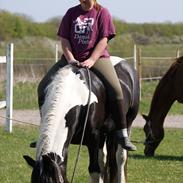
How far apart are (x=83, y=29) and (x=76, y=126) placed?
1121 mm

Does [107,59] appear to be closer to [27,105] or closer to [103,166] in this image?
[103,166]

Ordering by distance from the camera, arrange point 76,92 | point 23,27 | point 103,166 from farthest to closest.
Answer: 1. point 23,27
2. point 103,166
3. point 76,92

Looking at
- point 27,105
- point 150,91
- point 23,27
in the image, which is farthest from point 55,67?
point 23,27

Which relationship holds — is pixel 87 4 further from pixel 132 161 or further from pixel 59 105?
pixel 132 161

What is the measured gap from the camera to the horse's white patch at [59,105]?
4961 millimetres

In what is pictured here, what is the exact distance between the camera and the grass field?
805cm

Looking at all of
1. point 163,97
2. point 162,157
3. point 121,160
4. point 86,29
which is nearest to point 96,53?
point 86,29

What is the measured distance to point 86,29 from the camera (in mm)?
6293

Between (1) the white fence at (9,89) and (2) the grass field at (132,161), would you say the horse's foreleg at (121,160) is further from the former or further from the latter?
(1) the white fence at (9,89)

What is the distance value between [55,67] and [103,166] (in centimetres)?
136

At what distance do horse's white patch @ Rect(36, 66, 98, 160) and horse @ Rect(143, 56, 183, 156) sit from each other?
5.10 m

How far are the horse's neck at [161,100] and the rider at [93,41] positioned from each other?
15.4ft

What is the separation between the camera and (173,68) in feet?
36.2

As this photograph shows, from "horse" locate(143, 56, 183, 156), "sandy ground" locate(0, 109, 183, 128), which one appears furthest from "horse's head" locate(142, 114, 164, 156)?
"sandy ground" locate(0, 109, 183, 128)
